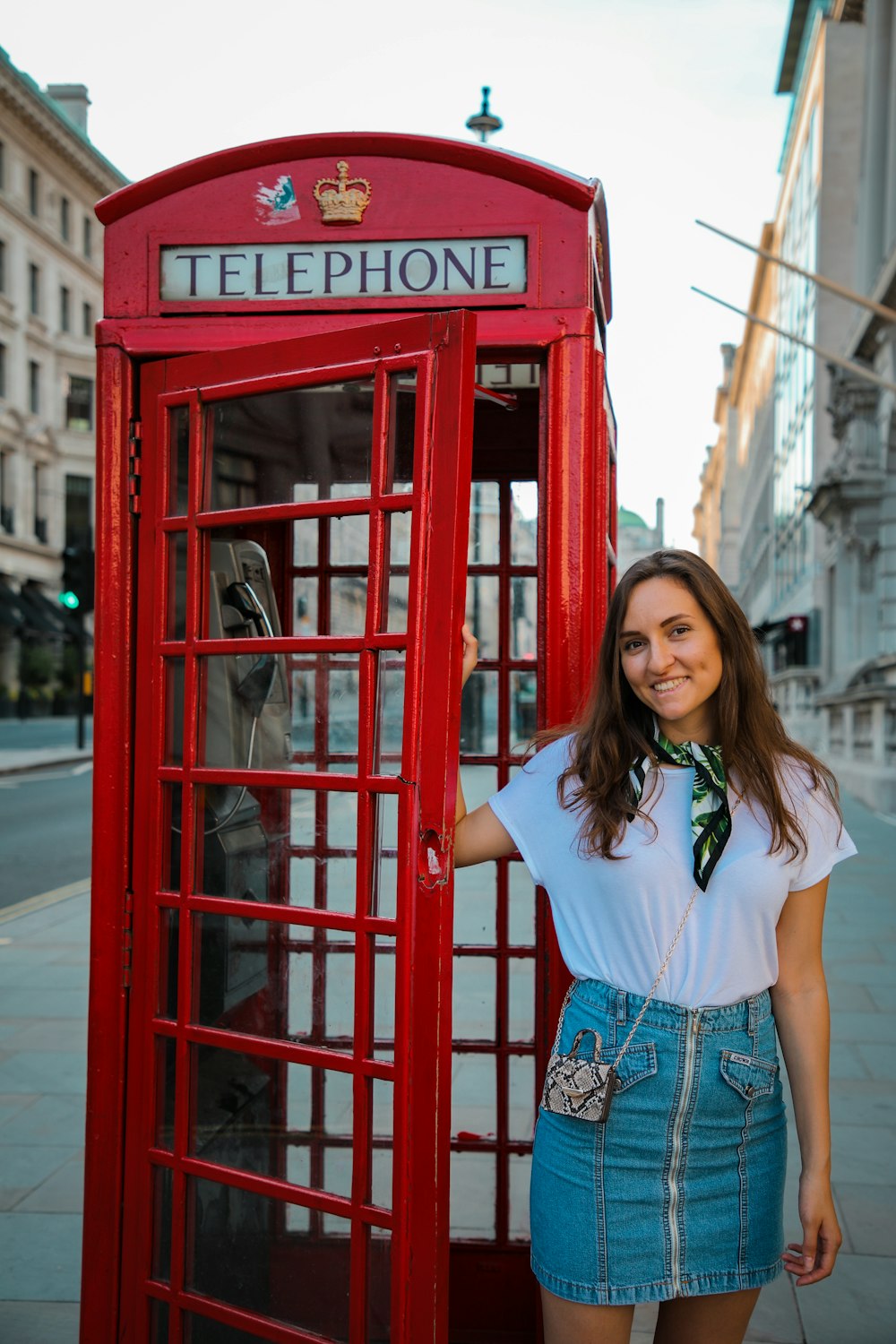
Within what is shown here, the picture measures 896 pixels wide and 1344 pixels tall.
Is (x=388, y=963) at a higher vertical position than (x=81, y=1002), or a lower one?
higher

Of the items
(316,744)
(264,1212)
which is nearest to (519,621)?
(316,744)

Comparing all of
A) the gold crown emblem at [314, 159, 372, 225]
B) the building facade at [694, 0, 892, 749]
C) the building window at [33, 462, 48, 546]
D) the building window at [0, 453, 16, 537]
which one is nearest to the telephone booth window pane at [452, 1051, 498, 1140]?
the gold crown emblem at [314, 159, 372, 225]

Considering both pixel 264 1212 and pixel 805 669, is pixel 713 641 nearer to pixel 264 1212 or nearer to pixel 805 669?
pixel 264 1212

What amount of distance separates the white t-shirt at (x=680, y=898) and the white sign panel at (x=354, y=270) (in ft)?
3.43

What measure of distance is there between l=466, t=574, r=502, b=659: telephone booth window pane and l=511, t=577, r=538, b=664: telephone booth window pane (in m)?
0.03

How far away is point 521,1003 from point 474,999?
229 mm

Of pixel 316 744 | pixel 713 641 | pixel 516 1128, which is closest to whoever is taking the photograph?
pixel 713 641

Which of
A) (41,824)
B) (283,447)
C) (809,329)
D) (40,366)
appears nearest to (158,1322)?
(283,447)

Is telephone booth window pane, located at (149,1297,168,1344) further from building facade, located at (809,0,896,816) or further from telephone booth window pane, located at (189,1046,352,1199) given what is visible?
building facade, located at (809,0,896,816)

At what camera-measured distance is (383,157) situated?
237cm

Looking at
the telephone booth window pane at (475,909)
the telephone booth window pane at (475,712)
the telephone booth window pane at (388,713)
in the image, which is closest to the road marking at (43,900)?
the telephone booth window pane at (475,909)

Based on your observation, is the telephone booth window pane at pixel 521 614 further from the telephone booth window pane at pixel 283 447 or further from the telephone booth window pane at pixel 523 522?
the telephone booth window pane at pixel 283 447

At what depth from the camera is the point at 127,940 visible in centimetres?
241

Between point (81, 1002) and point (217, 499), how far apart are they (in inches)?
165
